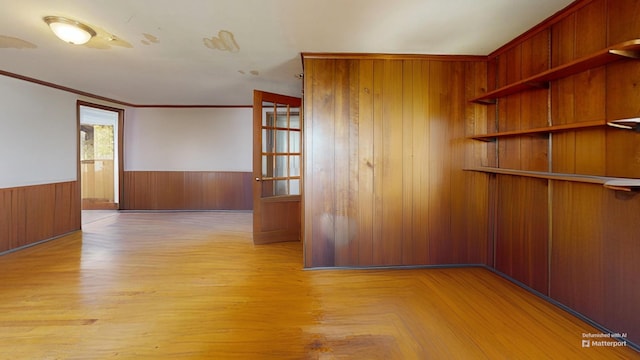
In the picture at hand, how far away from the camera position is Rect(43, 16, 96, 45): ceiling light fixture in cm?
220

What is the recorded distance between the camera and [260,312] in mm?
2139

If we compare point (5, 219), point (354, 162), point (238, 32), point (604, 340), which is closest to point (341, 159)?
point (354, 162)

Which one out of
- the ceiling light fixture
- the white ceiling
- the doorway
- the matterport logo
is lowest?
the matterport logo

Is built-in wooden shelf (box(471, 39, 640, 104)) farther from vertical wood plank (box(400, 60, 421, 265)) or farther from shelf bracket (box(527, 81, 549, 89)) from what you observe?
vertical wood plank (box(400, 60, 421, 265))

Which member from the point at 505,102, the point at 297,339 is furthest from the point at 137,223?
the point at 505,102

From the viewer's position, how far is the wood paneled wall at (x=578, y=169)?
175cm

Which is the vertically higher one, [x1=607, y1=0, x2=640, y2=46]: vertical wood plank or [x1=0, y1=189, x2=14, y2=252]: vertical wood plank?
[x1=607, y1=0, x2=640, y2=46]: vertical wood plank

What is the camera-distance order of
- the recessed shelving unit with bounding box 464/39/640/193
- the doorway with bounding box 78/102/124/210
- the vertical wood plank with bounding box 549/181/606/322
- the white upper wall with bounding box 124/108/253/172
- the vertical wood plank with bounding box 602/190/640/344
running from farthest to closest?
the doorway with bounding box 78/102/124/210, the white upper wall with bounding box 124/108/253/172, the vertical wood plank with bounding box 549/181/606/322, the vertical wood plank with bounding box 602/190/640/344, the recessed shelving unit with bounding box 464/39/640/193

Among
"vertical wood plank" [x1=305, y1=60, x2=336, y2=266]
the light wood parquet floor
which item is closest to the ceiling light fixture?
"vertical wood plank" [x1=305, y1=60, x2=336, y2=266]

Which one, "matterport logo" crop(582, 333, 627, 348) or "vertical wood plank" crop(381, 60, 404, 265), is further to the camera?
"vertical wood plank" crop(381, 60, 404, 265)

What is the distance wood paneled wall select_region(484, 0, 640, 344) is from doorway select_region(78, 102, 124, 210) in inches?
269

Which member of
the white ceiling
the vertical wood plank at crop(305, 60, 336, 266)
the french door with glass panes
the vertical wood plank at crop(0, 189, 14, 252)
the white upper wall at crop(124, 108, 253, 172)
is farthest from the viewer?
the white upper wall at crop(124, 108, 253, 172)

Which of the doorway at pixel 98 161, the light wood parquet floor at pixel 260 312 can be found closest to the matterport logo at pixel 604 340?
the light wood parquet floor at pixel 260 312

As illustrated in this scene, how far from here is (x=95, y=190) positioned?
21.4 ft
